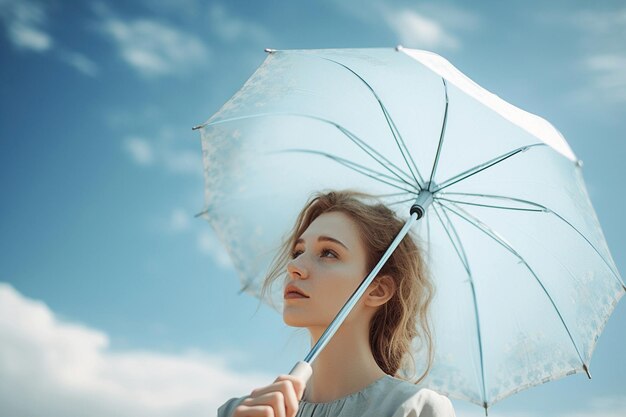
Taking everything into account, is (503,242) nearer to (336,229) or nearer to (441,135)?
(441,135)

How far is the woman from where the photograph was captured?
2.99m

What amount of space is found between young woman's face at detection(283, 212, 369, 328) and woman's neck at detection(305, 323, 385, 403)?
10cm

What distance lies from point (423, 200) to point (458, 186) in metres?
0.20

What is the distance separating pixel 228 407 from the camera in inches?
128

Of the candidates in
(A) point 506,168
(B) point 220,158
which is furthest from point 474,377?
(B) point 220,158

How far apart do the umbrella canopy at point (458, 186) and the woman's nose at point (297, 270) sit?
0.78 metres

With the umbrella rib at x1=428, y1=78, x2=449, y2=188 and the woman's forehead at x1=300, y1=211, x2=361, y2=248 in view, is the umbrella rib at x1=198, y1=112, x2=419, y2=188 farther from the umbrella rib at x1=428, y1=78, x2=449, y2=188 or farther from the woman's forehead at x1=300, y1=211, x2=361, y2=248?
the woman's forehead at x1=300, y1=211, x2=361, y2=248

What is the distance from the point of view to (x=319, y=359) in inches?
126

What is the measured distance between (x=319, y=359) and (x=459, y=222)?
1.06 metres

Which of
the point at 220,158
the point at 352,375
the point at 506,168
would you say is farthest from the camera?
the point at 220,158

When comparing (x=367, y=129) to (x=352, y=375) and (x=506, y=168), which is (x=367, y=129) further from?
(x=352, y=375)

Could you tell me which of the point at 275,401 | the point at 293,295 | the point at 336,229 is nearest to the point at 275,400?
the point at 275,401

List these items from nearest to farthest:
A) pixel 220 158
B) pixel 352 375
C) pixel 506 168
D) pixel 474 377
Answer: pixel 352 375
pixel 506 168
pixel 474 377
pixel 220 158

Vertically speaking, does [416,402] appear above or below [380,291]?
below
